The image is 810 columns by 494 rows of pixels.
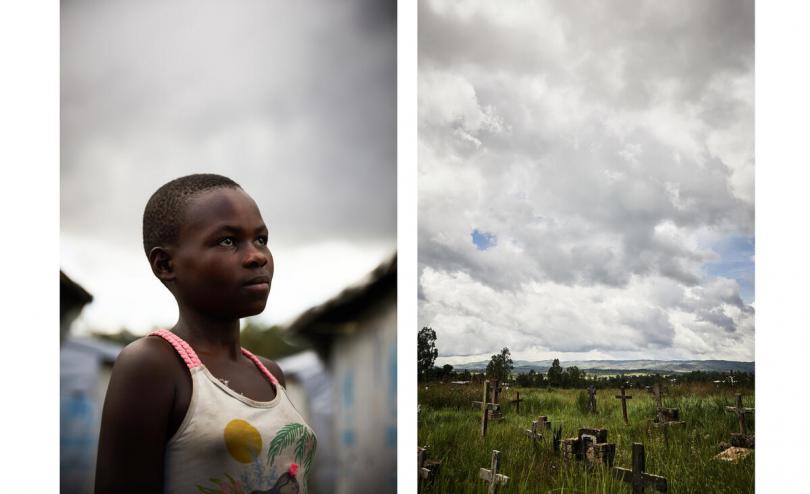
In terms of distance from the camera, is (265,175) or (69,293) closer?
(69,293)

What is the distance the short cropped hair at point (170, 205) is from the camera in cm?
241

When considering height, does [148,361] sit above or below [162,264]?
below

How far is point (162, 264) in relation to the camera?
2.40 meters

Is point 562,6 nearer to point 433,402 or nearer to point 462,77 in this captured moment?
point 462,77

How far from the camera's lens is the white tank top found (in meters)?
2.25

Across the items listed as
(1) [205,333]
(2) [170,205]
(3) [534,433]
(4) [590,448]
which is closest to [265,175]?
(2) [170,205]

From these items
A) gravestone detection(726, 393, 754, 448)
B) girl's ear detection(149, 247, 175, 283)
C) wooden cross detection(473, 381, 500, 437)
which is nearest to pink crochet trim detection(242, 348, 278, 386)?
girl's ear detection(149, 247, 175, 283)

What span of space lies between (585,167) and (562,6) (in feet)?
1.98

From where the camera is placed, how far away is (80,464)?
2.43 m

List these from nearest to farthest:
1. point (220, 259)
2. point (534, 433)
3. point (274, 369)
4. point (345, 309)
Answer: point (220, 259) → point (274, 369) → point (345, 309) → point (534, 433)

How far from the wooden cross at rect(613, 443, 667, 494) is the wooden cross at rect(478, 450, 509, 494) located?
16.0 inches

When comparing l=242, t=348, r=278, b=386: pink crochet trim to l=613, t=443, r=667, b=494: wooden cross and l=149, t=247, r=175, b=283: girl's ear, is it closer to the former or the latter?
l=149, t=247, r=175, b=283: girl's ear

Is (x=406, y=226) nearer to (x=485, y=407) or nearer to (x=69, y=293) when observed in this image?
(x=485, y=407)

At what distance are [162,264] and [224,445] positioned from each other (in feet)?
1.81
